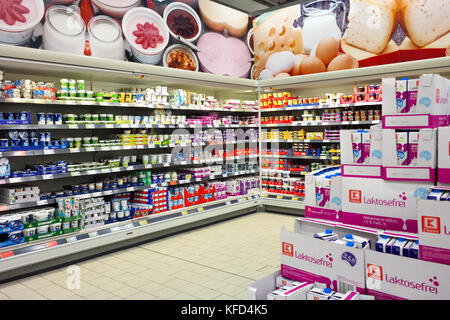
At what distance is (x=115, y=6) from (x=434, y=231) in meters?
5.57

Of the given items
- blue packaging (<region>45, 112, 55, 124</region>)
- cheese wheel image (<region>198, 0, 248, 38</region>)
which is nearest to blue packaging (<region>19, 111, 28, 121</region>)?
blue packaging (<region>45, 112, 55, 124</region>)

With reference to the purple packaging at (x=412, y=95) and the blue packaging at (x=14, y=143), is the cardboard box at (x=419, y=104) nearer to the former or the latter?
the purple packaging at (x=412, y=95)

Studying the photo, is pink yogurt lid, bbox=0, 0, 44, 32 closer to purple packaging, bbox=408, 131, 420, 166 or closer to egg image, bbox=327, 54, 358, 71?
purple packaging, bbox=408, 131, 420, 166

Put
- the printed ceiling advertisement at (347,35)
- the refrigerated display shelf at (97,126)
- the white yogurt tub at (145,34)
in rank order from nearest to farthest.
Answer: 1. the refrigerated display shelf at (97,126)
2. the white yogurt tub at (145,34)
3. the printed ceiling advertisement at (347,35)

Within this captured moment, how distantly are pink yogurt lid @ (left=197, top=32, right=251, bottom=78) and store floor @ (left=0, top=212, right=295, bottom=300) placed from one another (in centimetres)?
364

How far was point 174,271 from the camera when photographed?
13.5ft

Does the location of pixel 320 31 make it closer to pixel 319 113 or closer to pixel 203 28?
pixel 319 113

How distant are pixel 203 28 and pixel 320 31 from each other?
7.81 ft

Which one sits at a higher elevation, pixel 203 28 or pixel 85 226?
pixel 203 28

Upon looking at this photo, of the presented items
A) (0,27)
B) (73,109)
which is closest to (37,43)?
(0,27)

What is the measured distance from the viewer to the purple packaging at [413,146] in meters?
2.44

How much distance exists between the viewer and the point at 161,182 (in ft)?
18.5

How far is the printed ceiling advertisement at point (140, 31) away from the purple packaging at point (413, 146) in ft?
15.2

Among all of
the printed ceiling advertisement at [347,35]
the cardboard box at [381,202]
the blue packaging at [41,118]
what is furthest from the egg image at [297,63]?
the cardboard box at [381,202]
